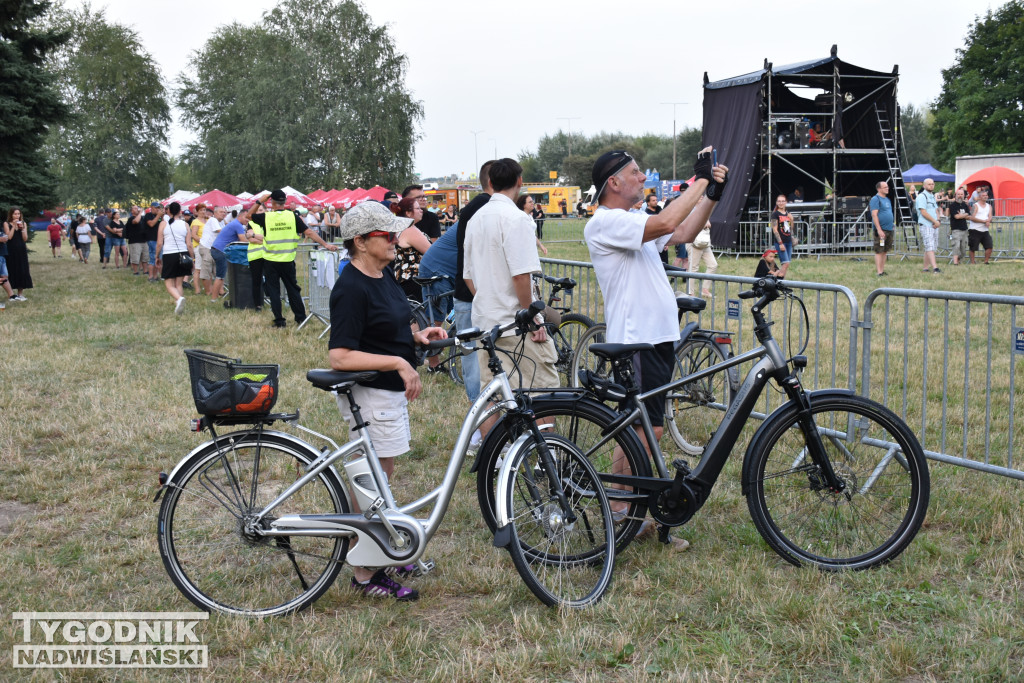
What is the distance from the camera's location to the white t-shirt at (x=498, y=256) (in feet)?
18.3

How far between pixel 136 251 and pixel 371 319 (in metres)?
24.0

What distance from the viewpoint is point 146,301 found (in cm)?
1838

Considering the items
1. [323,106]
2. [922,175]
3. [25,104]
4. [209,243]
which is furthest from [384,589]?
[323,106]

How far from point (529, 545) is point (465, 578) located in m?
0.49

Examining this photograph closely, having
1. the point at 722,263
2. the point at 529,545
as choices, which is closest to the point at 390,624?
the point at 529,545

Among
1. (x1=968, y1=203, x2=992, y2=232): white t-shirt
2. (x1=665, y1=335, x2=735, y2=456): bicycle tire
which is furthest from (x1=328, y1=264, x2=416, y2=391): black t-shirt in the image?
(x1=968, y1=203, x2=992, y2=232): white t-shirt

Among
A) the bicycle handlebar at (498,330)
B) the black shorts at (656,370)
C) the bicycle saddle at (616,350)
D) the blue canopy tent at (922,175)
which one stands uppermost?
the blue canopy tent at (922,175)

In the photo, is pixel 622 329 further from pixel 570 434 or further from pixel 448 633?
pixel 448 633

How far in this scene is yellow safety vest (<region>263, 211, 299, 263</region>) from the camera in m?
13.5

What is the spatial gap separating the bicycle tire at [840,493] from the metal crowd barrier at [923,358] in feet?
1.38

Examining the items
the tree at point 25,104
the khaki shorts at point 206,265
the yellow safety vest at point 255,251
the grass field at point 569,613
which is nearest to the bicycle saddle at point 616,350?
the grass field at point 569,613

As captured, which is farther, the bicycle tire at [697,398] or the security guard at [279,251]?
the security guard at [279,251]

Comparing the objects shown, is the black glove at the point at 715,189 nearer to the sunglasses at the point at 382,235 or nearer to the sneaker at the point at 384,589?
the sunglasses at the point at 382,235

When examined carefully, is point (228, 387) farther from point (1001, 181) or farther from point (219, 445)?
point (1001, 181)
